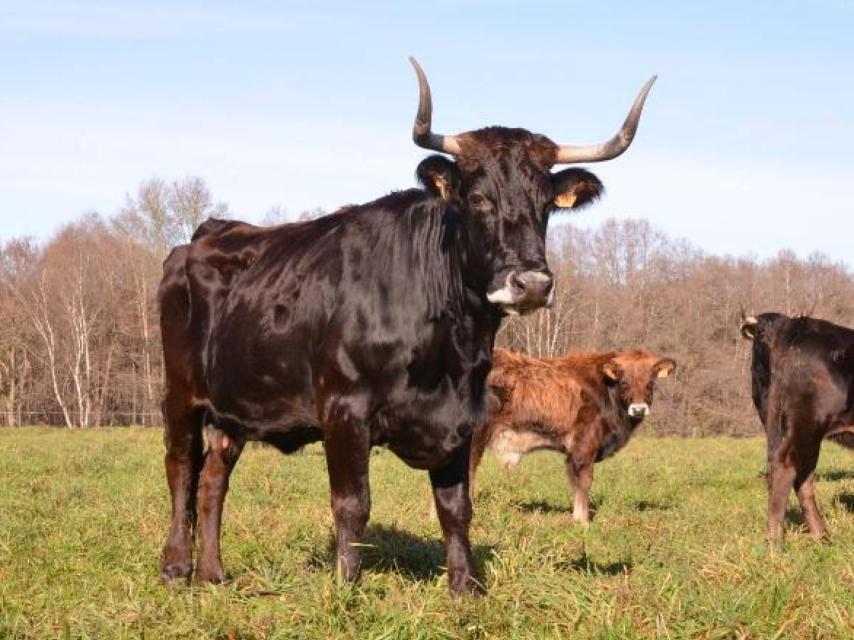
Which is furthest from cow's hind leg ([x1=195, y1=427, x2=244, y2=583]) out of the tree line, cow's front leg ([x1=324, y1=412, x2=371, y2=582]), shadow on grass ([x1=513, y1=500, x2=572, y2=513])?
the tree line

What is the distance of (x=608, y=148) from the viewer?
570 centimetres

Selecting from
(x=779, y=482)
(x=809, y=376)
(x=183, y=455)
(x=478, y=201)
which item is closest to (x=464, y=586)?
(x=478, y=201)

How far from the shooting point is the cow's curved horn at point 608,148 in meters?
5.62

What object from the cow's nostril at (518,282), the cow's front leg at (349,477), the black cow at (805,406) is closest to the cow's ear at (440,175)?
the cow's nostril at (518,282)

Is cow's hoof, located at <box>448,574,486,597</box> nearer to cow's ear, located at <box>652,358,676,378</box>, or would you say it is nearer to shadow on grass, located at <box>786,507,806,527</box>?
shadow on grass, located at <box>786,507,806,527</box>

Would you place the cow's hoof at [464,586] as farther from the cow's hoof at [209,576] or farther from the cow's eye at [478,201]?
the cow's eye at [478,201]

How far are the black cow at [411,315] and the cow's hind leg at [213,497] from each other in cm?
9

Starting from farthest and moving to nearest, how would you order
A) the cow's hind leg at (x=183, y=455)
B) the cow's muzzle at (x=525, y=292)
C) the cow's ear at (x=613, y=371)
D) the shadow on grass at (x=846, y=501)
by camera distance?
the cow's ear at (x=613, y=371)
the shadow on grass at (x=846, y=501)
the cow's hind leg at (x=183, y=455)
the cow's muzzle at (x=525, y=292)

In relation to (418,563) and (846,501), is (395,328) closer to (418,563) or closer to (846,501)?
(418,563)

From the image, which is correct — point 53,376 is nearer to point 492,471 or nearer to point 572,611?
point 492,471

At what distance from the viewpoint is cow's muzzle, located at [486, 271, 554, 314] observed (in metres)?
4.93

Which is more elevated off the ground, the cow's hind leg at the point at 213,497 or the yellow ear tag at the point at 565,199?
the yellow ear tag at the point at 565,199

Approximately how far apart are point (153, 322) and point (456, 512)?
178 feet

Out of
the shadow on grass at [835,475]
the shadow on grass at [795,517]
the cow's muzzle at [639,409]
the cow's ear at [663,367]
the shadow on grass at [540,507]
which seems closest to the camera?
the shadow on grass at [795,517]
